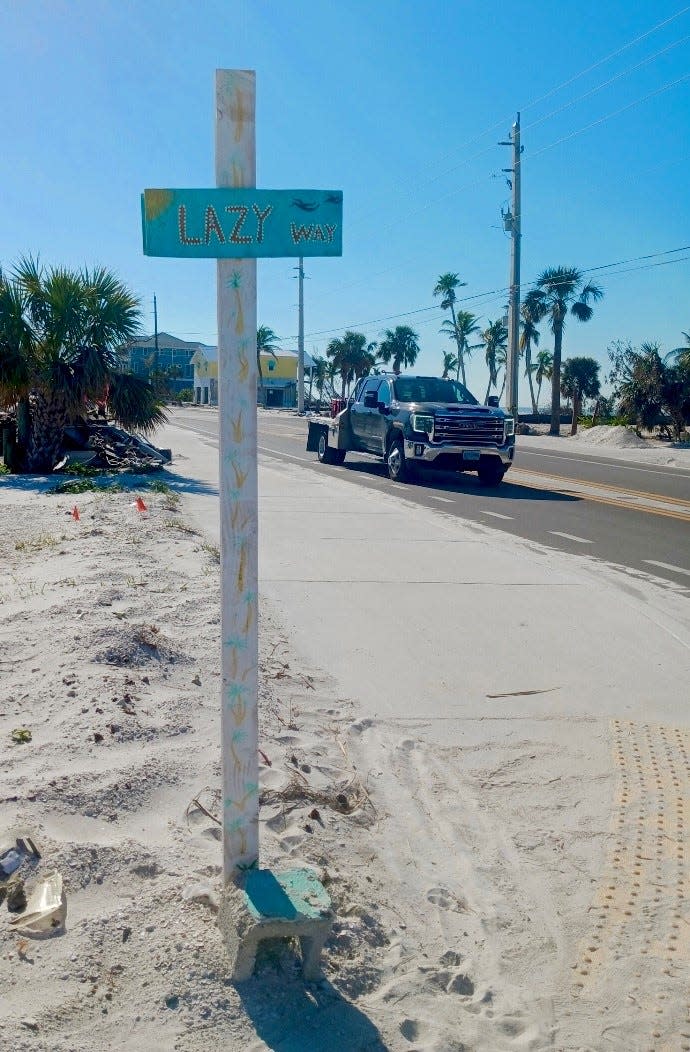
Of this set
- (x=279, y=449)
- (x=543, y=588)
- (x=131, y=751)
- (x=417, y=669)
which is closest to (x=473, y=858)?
(x=131, y=751)

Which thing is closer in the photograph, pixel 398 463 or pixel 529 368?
pixel 398 463

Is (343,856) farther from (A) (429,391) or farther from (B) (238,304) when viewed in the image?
(A) (429,391)

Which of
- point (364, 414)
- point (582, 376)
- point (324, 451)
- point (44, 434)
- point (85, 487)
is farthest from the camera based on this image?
point (582, 376)

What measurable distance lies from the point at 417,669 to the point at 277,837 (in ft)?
8.65

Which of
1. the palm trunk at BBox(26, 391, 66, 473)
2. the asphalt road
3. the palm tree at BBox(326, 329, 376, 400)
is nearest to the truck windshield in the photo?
the asphalt road

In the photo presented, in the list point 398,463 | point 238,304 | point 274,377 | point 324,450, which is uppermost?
point 274,377

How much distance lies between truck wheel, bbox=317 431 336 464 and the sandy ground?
17141 millimetres

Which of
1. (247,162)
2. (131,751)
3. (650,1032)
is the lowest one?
(650,1032)

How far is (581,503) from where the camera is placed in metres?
17.0

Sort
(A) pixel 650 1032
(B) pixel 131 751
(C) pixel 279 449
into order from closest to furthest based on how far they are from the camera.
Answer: (A) pixel 650 1032, (B) pixel 131 751, (C) pixel 279 449

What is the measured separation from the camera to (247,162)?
10.0 ft

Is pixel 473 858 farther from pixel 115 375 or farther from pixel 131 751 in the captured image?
pixel 115 375

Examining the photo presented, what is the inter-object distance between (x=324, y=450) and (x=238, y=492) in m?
20.7

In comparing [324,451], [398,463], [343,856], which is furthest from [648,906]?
[324,451]
